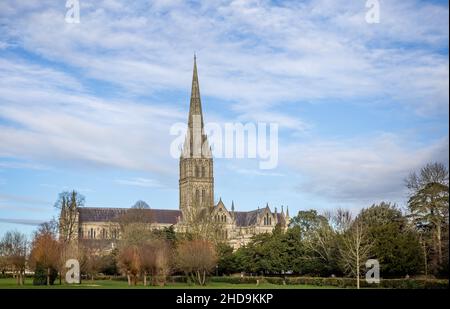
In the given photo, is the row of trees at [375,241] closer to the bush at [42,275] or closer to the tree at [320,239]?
the tree at [320,239]

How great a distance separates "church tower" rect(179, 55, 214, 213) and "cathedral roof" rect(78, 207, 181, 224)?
4.74m

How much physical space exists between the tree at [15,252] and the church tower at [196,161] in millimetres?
44931

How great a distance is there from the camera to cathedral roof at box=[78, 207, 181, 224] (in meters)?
147

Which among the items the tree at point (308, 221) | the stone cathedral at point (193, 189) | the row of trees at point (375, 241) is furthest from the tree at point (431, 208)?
the stone cathedral at point (193, 189)

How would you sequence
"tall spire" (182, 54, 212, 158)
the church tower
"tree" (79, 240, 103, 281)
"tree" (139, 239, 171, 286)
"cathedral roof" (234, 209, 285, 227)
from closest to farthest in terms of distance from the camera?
"tree" (139, 239, 171, 286), "tree" (79, 240, 103, 281), "cathedral roof" (234, 209, 285, 227), the church tower, "tall spire" (182, 54, 212, 158)

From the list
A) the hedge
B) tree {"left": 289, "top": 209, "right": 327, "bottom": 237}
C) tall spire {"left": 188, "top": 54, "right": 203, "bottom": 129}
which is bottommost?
the hedge

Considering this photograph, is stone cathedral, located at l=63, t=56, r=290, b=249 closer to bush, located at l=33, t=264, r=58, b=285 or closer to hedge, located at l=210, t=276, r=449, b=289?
hedge, located at l=210, t=276, r=449, b=289

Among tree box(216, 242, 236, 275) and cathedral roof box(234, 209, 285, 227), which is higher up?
cathedral roof box(234, 209, 285, 227)

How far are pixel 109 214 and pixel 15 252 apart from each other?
70658 mm

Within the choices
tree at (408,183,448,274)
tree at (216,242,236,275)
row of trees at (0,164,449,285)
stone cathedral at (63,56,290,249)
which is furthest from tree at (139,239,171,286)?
stone cathedral at (63,56,290,249)

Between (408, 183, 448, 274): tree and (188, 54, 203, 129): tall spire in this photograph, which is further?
(188, 54, 203, 129): tall spire

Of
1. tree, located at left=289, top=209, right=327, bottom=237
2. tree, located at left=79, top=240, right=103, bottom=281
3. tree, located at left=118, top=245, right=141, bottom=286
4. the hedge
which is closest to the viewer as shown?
the hedge

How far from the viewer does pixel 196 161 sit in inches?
5787

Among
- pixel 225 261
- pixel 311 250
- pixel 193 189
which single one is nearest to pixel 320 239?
pixel 311 250
